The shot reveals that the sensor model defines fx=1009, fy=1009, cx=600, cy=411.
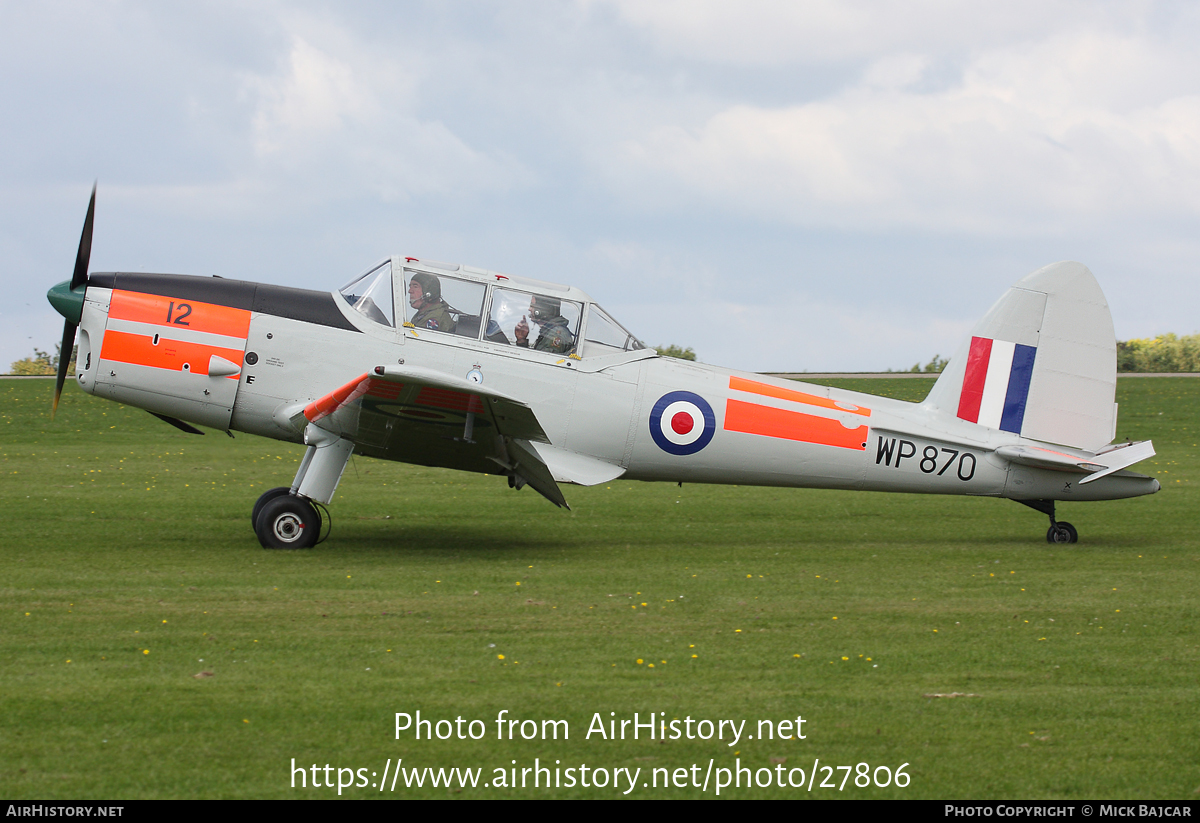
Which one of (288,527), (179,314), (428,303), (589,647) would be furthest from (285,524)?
(589,647)

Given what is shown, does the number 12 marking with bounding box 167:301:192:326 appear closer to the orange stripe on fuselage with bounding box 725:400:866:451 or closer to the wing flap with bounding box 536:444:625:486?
the wing flap with bounding box 536:444:625:486

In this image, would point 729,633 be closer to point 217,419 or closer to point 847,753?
point 847,753

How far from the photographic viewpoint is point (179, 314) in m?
9.15

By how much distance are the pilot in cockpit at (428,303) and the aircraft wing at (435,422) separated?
2.36 feet

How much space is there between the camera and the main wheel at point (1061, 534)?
10492 mm

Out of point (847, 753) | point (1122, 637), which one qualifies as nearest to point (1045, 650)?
point (1122, 637)

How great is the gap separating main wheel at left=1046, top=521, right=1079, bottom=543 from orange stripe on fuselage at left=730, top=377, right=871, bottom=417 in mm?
2408

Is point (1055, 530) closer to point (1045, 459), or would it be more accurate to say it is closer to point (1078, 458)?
point (1078, 458)

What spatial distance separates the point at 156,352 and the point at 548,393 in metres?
Result: 3.57

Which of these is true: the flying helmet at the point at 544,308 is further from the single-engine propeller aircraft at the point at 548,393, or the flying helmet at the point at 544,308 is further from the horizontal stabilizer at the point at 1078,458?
the horizontal stabilizer at the point at 1078,458

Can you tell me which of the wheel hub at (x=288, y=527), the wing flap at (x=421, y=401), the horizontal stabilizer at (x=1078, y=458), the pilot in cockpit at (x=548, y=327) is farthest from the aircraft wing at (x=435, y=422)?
the horizontal stabilizer at (x=1078, y=458)

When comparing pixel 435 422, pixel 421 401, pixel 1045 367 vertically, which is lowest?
pixel 435 422

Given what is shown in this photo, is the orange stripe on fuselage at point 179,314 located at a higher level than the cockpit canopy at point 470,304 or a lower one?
lower
